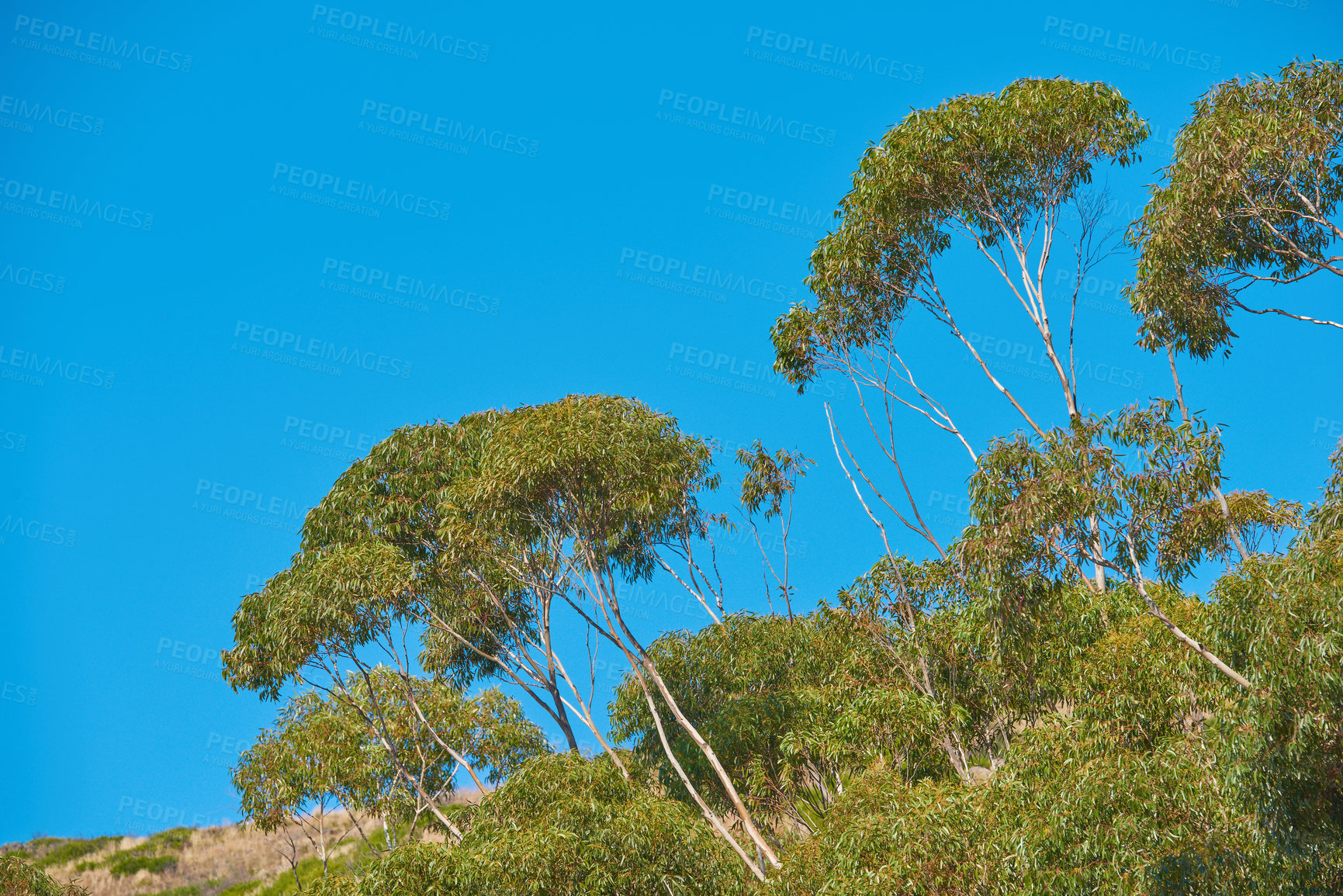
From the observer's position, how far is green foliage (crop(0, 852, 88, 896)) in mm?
21844

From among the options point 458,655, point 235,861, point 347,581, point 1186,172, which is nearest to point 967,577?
point 1186,172

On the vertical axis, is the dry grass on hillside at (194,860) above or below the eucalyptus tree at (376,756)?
above

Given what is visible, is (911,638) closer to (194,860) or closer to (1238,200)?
(1238,200)

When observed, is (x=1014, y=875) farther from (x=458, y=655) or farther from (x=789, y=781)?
(x=458, y=655)

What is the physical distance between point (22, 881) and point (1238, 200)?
26139mm

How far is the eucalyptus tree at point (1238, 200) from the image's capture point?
56.2 feet

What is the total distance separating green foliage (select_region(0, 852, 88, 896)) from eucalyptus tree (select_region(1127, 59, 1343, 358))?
24353 millimetres

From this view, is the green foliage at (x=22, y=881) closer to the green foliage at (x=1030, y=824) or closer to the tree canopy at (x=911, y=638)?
the tree canopy at (x=911, y=638)

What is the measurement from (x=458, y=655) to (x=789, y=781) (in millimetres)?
9697

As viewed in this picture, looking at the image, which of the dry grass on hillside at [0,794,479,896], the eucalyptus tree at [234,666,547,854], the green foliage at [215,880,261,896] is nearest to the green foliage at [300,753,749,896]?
the eucalyptus tree at [234,666,547,854]

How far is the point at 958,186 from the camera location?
2175cm

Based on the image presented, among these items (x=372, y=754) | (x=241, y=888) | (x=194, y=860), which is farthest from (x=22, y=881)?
(x=194, y=860)

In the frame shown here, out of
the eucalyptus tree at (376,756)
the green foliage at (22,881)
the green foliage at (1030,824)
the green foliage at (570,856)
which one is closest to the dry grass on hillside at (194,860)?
the eucalyptus tree at (376,756)

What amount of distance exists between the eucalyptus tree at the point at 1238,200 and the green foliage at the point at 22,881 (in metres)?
24.4
